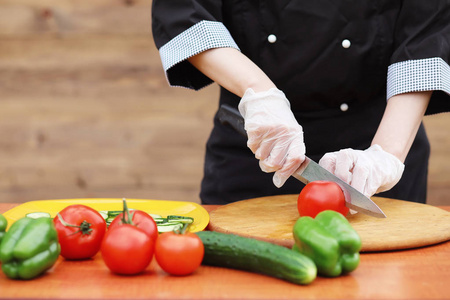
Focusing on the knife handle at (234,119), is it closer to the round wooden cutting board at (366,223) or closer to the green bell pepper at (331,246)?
the round wooden cutting board at (366,223)

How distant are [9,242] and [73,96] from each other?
241 centimetres

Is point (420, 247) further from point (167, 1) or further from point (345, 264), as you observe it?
point (167, 1)

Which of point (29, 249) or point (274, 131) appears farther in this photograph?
point (274, 131)

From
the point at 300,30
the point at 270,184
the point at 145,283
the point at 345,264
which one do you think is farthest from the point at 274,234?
the point at 300,30

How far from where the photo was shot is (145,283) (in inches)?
45.7

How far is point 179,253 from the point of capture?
1161 millimetres

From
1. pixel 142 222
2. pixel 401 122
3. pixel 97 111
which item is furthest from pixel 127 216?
pixel 97 111

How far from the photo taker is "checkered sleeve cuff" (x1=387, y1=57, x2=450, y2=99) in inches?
68.8

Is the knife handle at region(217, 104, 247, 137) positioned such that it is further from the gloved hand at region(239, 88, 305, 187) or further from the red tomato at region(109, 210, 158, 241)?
the red tomato at region(109, 210, 158, 241)

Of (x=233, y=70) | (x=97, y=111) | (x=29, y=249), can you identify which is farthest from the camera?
(x=97, y=111)

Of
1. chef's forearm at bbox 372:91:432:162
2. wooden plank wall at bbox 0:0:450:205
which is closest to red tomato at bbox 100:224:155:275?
chef's forearm at bbox 372:91:432:162

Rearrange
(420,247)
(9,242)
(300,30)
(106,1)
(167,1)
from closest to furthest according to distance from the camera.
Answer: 1. (9,242)
2. (420,247)
3. (167,1)
4. (300,30)
5. (106,1)

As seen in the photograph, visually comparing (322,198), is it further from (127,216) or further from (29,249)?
(29,249)

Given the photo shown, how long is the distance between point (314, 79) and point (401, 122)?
0.35 meters
